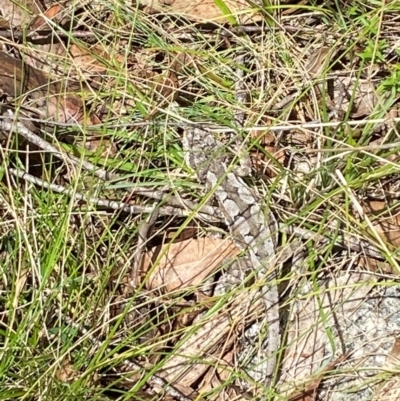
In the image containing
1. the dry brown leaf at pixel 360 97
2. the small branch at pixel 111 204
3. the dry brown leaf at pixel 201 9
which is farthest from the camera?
the dry brown leaf at pixel 201 9

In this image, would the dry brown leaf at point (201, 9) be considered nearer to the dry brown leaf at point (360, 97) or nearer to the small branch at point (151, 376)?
the dry brown leaf at point (360, 97)

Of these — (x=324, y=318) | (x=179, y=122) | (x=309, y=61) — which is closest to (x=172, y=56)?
(x=179, y=122)

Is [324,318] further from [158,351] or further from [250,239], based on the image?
[158,351]

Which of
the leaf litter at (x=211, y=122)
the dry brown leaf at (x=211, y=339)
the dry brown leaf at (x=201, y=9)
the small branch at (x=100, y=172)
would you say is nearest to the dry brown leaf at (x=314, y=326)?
the leaf litter at (x=211, y=122)

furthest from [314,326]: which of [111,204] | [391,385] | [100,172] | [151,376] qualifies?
[100,172]

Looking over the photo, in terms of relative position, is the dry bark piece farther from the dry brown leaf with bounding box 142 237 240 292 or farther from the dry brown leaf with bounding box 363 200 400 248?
the dry brown leaf with bounding box 142 237 240 292

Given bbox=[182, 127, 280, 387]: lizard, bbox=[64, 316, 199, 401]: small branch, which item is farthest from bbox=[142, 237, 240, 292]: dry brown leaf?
bbox=[64, 316, 199, 401]: small branch
